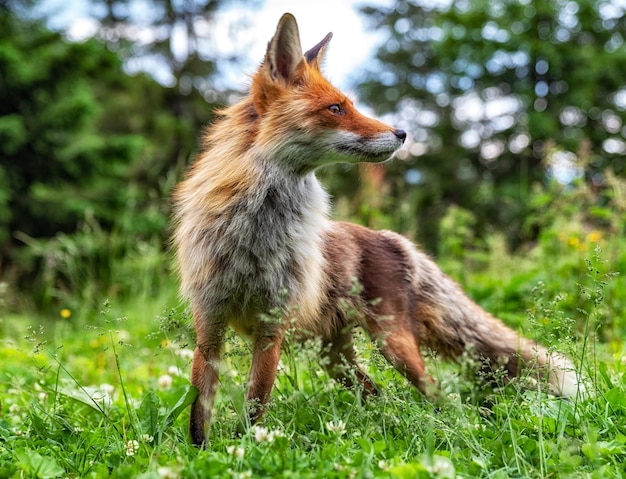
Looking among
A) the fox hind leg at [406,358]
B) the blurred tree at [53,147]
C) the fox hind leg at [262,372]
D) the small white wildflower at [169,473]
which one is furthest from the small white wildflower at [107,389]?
the blurred tree at [53,147]

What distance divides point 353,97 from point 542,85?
19.9 meters

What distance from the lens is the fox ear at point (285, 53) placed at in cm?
341

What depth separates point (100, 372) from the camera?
16.8 feet

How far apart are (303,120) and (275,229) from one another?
625mm

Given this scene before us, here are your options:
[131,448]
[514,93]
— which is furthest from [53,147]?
[514,93]

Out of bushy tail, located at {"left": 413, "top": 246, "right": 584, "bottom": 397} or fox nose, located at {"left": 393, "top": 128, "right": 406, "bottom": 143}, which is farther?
bushy tail, located at {"left": 413, "top": 246, "right": 584, "bottom": 397}

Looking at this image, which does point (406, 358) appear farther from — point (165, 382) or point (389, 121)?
point (389, 121)

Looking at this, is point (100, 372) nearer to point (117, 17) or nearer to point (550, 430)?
point (550, 430)

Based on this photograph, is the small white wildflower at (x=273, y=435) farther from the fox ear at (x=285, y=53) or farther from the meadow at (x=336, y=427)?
the fox ear at (x=285, y=53)

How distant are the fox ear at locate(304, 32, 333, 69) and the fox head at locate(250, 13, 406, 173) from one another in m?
0.21

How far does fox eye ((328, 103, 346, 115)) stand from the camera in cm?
347

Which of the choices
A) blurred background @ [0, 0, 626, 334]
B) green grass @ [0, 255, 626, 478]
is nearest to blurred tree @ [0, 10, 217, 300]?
blurred background @ [0, 0, 626, 334]

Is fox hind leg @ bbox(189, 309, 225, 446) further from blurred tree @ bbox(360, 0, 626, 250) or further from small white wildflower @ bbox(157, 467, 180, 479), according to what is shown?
blurred tree @ bbox(360, 0, 626, 250)

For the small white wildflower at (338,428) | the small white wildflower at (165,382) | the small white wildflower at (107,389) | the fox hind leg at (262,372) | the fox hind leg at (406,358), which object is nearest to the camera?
the small white wildflower at (338,428)
